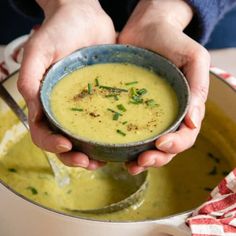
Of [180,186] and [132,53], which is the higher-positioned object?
[132,53]

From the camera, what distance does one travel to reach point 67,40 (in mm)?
783

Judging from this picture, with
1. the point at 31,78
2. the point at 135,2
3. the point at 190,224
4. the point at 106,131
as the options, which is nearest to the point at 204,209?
the point at 190,224

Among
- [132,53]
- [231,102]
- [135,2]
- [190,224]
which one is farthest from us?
[135,2]

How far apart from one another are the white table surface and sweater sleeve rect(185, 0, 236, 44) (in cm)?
17

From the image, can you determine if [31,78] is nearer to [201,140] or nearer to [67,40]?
[67,40]

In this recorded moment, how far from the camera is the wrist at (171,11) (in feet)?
2.76

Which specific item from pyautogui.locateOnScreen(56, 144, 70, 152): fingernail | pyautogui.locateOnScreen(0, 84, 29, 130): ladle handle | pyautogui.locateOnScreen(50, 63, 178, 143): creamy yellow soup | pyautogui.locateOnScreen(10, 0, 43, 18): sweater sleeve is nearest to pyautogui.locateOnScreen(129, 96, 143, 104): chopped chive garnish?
pyautogui.locateOnScreen(50, 63, 178, 143): creamy yellow soup

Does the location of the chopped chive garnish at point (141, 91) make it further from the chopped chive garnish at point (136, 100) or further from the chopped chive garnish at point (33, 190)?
the chopped chive garnish at point (33, 190)

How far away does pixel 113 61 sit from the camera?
2.47 feet

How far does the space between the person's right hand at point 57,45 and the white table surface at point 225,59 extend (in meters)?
0.31

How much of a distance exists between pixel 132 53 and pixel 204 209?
24 cm

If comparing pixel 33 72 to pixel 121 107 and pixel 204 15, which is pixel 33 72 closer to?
pixel 121 107

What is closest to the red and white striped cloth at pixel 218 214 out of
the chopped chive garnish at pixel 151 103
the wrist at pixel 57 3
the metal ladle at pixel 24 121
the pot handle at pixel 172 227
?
the pot handle at pixel 172 227

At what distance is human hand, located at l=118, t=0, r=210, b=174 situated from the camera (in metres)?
0.65
